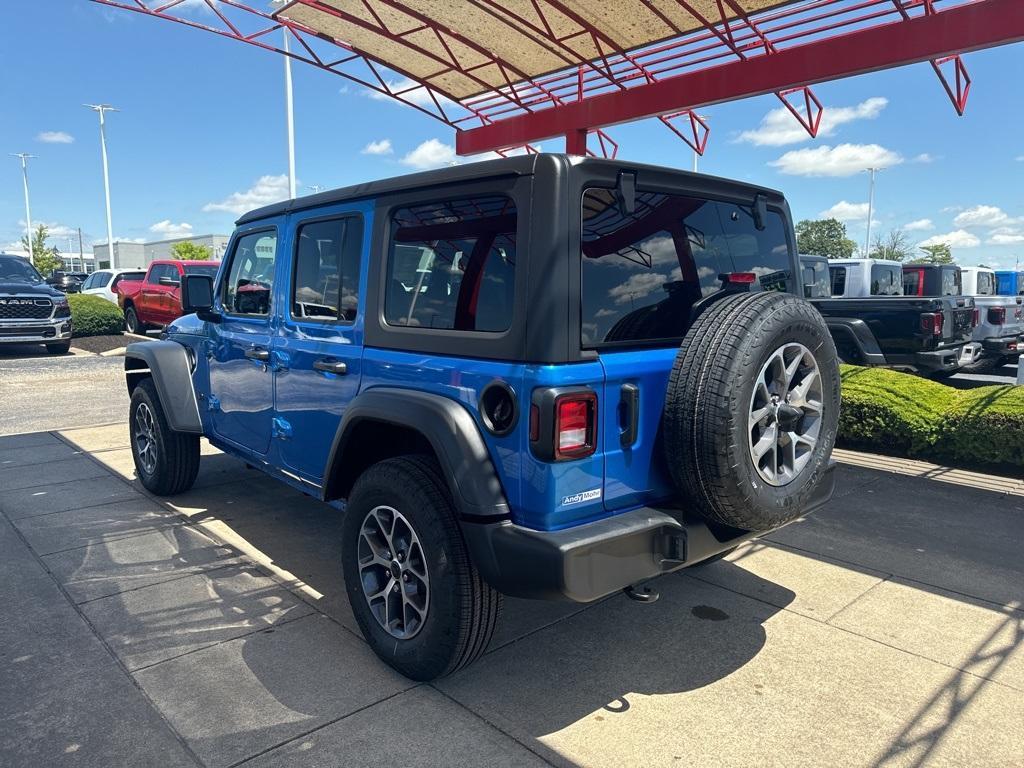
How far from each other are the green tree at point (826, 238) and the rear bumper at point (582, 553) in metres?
64.6

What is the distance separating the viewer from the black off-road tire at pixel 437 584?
2.61 m

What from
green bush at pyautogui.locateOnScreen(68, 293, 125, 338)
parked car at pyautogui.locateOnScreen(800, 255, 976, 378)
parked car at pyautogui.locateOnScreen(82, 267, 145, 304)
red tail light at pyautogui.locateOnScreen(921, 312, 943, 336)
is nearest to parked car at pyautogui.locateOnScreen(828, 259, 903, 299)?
parked car at pyautogui.locateOnScreen(800, 255, 976, 378)

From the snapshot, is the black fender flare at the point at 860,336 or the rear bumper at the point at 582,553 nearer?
the rear bumper at the point at 582,553

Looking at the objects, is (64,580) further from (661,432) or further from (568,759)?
(661,432)

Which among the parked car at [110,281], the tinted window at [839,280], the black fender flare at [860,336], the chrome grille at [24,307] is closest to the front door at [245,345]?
the black fender flare at [860,336]

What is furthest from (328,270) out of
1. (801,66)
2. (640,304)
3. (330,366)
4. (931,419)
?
(801,66)

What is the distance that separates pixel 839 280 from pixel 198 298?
1324cm

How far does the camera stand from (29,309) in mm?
13250

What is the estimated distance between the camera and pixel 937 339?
28.1 ft

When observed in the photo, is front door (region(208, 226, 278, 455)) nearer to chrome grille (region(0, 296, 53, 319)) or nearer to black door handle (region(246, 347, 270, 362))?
black door handle (region(246, 347, 270, 362))

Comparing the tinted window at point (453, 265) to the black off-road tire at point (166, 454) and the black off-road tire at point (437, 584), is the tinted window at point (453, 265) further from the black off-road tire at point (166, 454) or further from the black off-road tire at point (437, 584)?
the black off-road tire at point (166, 454)

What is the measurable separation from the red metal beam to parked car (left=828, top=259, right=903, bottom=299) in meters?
7.10

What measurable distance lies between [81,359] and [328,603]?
12.5 metres

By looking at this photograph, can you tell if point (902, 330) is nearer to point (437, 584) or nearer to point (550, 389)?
point (550, 389)
